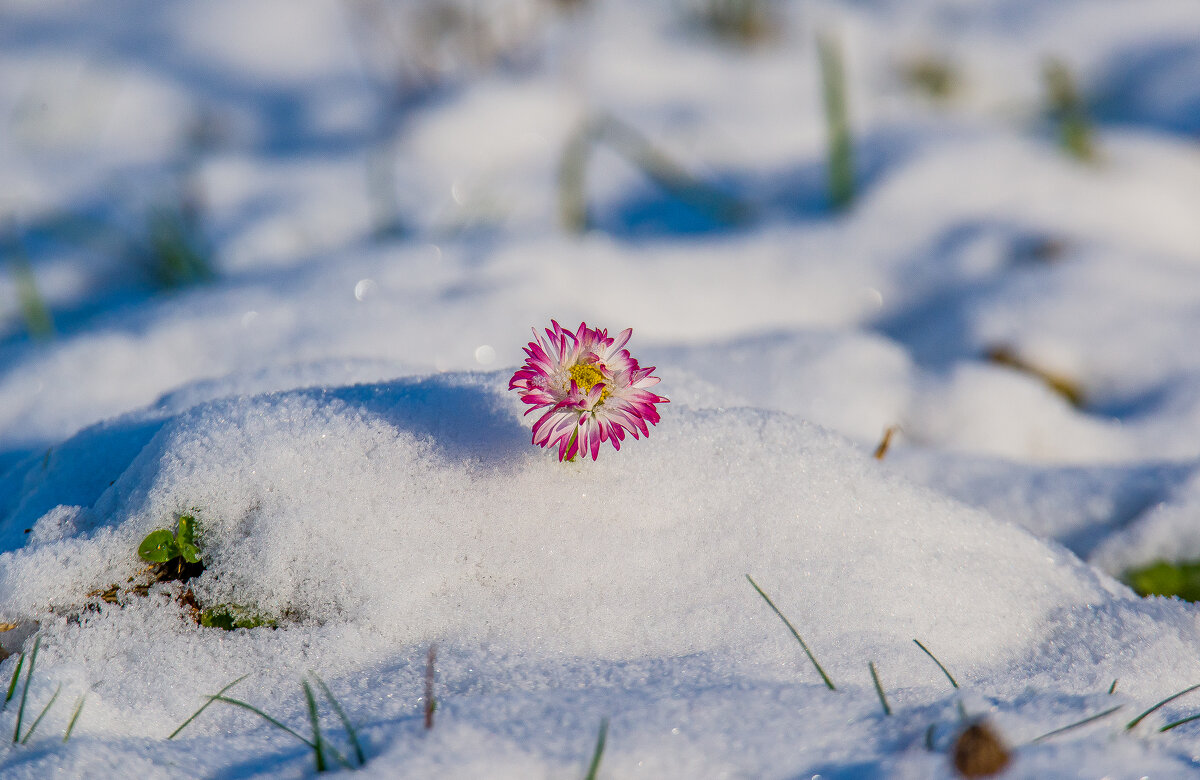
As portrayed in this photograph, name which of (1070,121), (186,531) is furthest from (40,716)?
(1070,121)

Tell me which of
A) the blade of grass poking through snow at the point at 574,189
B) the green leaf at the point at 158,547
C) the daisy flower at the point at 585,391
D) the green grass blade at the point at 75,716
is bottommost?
the green grass blade at the point at 75,716

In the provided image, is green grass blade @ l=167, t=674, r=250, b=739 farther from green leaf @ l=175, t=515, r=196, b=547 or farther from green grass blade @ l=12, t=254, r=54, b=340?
green grass blade @ l=12, t=254, r=54, b=340

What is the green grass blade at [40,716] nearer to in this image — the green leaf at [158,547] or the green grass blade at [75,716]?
the green grass blade at [75,716]

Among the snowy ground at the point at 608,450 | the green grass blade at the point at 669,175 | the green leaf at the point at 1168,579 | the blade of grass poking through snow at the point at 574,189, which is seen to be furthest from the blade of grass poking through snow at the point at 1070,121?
the green leaf at the point at 1168,579

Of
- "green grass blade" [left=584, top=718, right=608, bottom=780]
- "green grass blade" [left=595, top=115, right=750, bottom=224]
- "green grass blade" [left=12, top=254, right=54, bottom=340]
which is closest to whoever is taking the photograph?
"green grass blade" [left=584, top=718, right=608, bottom=780]

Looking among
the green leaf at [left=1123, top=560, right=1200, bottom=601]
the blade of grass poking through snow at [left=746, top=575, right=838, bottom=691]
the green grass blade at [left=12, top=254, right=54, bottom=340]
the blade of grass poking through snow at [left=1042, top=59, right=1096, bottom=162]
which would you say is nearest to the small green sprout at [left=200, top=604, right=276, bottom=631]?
the blade of grass poking through snow at [left=746, top=575, right=838, bottom=691]

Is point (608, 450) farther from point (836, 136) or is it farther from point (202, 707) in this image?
point (836, 136)
